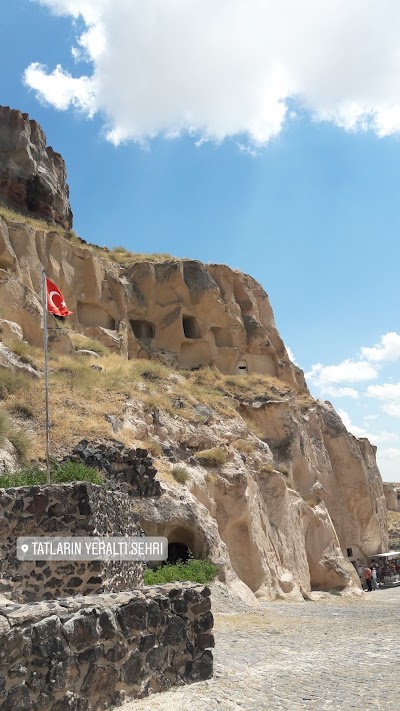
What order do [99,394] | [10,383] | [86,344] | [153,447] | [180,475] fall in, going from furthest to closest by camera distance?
[86,344] < [99,394] < [153,447] < [10,383] < [180,475]

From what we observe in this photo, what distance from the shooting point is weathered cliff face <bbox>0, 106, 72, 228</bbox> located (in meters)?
36.2

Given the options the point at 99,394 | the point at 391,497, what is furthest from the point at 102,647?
the point at 391,497

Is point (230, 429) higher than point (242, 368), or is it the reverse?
point (242, 368)

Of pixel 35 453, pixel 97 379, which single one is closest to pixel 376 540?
pixel 97 379

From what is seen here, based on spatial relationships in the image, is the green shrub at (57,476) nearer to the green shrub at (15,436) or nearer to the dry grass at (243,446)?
the green shrub at (15,436)

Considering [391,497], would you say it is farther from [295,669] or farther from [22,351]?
[295,669]

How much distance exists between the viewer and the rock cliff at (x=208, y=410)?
1966 centimetres

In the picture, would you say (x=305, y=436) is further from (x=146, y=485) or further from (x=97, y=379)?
(x=146, y=485)

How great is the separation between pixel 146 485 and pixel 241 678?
9.09 metres

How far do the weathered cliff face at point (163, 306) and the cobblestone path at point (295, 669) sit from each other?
61.7ft

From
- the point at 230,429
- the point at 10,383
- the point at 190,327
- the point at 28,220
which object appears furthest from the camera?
the point at 190,327

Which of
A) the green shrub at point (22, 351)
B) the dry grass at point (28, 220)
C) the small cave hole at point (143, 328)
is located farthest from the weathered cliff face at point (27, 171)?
the green shrub at point (22, 351)

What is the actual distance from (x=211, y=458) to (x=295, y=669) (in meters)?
12.7

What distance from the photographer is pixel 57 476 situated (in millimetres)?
14070
